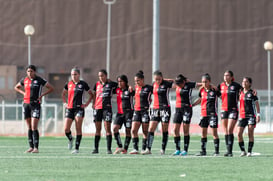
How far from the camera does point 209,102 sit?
61.5ft

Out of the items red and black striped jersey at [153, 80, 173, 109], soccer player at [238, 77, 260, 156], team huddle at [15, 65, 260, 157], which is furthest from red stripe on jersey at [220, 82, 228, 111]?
red and black striped jersey at [153, 80, 173, 109]

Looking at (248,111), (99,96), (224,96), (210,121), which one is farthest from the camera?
(99,96)

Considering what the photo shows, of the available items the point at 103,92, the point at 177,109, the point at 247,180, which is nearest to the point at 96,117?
the point at 103,92

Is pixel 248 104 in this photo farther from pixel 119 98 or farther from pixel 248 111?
pixel 119 98

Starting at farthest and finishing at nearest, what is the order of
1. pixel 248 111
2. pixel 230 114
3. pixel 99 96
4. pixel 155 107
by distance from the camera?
pixel 99 96
pixel 155 107
pixel 230 114
pixel 248 111

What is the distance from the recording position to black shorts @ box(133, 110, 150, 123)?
63.3ft

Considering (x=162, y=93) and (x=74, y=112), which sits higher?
(x=162, y=93)

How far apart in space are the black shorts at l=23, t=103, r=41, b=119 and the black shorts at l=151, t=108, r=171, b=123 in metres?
2.93

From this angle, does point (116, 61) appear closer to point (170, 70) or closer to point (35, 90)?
point (170, 70)

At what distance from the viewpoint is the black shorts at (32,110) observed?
1909 cm

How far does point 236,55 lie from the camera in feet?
157

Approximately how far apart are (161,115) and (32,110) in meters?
3.30

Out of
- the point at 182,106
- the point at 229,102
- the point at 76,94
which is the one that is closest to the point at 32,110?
the point at 76,94

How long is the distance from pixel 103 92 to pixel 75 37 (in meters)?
29.3
